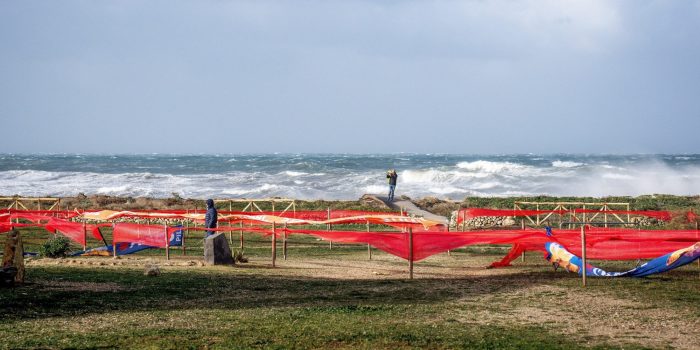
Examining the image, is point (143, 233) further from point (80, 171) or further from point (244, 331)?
point (80, 171)

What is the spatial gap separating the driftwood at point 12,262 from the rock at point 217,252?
5.97 meters

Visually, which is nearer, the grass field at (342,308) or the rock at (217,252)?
the grass field at (342,308)

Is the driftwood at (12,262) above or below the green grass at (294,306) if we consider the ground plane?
above

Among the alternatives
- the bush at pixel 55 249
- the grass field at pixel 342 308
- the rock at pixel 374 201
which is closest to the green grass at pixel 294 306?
the grass field at pixel 342 308

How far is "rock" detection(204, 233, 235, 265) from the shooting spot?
22.7 metres

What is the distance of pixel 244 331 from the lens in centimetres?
1250

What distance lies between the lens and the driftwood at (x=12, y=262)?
16.6m

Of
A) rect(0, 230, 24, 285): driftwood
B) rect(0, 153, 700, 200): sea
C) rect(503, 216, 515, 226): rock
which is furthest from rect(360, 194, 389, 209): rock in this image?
rect(0, 230, 24, 285): driftwood

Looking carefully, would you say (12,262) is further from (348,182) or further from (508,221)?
(348,182)

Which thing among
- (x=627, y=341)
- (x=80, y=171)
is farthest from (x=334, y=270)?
(x=80, y=171)

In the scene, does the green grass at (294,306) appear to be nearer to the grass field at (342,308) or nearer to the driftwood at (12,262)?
the grass field at (342,308)

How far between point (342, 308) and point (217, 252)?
28.6 feet

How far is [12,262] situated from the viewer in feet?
57.2

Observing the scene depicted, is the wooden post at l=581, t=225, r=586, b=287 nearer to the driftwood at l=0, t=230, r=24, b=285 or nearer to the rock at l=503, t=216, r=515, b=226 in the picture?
the driftwood at l=0, t=230, r=24, b=285
